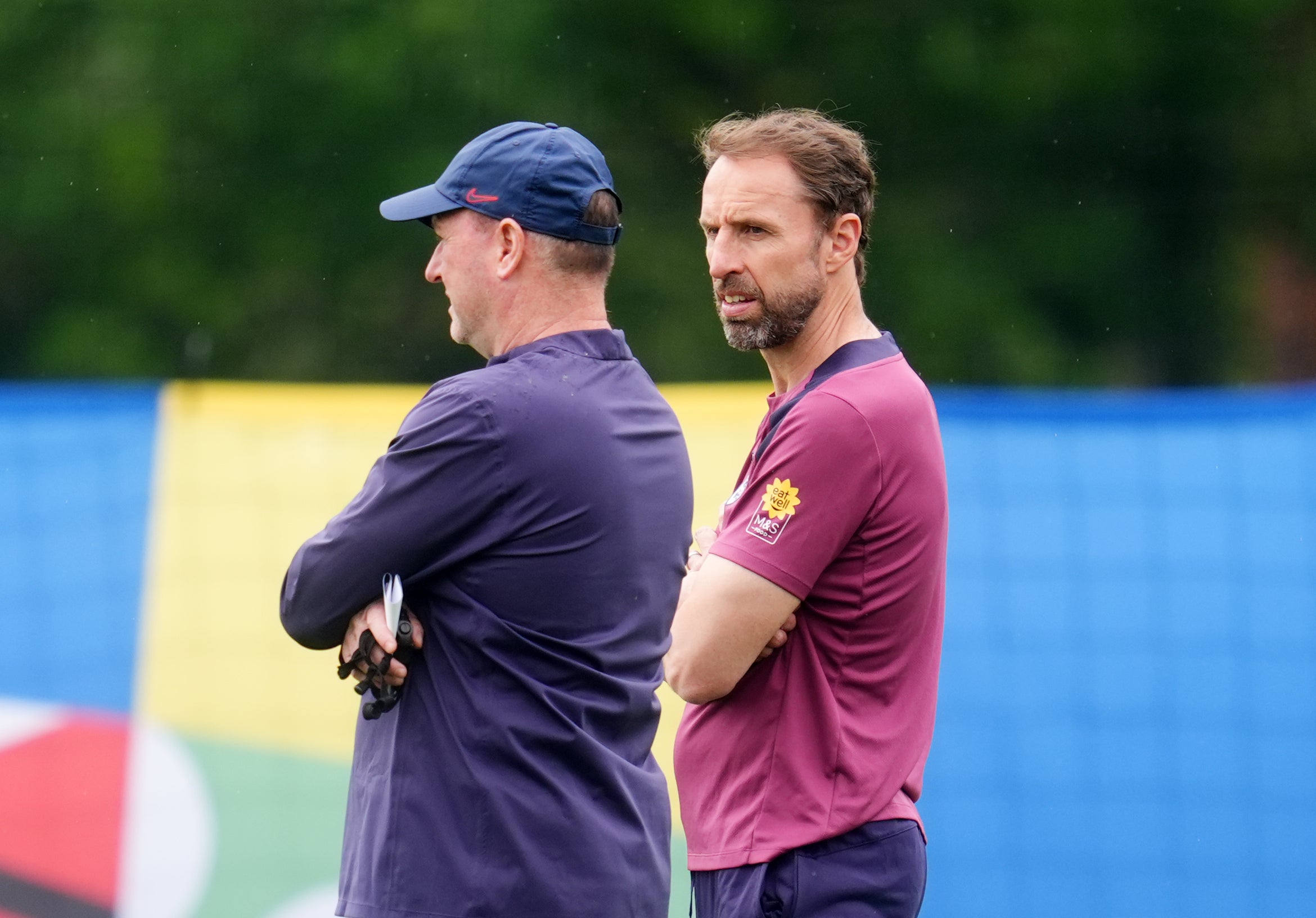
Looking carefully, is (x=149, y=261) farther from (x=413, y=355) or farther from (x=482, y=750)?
(x=482, y=750)

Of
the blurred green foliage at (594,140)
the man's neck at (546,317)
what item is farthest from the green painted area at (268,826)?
the blurred green foliage at (594,140)

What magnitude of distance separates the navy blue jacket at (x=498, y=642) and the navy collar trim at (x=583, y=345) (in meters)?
0.05

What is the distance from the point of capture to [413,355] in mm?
9758

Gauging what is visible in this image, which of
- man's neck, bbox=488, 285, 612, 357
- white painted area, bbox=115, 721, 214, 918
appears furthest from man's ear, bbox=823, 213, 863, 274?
white painted area, bbox=115, 721, 214, 918

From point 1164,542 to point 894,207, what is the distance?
581 cm

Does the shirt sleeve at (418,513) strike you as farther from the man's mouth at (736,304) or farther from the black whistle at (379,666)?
the man's mouth at (736,304)

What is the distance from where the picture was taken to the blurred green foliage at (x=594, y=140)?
9508 mm

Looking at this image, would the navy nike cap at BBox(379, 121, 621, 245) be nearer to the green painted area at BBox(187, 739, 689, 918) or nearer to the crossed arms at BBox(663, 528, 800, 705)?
the crossed arms at BBox(663, 528, 800, 705)

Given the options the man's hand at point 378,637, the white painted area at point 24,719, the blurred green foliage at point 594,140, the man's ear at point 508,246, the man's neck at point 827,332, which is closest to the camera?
the man's hand at point 378,637

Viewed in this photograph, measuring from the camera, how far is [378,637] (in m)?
2.28

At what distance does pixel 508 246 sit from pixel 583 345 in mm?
213

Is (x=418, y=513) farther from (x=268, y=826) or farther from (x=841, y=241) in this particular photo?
(x=268, y=826)

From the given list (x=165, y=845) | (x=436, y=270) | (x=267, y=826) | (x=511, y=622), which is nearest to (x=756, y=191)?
(x=436, y=270)

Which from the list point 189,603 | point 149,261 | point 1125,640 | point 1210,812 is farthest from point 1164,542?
point 149,261
